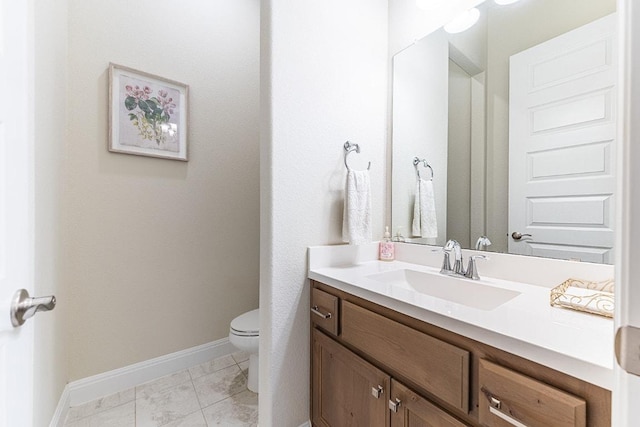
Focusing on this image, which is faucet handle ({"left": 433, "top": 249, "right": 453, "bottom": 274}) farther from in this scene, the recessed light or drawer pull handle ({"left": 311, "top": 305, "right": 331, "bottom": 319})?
the recessed light

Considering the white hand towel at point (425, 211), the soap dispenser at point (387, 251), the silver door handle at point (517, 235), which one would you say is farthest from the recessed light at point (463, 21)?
the soap dispenser at point (387, 251)

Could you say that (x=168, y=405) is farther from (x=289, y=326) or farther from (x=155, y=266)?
(x=289, y=326)

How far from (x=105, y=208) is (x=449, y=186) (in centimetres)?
193

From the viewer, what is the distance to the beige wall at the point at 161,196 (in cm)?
157

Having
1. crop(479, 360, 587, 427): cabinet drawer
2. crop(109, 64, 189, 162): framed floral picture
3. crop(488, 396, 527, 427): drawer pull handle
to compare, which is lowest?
crop(488, 396, 527, 427): drawer pull handle

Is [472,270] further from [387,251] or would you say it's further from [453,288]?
[387,251]

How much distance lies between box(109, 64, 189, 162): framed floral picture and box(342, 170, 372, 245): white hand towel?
1226 millimetres

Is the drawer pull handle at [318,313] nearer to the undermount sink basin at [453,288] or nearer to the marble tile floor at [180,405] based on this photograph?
the undermount sink basin at [453,288]

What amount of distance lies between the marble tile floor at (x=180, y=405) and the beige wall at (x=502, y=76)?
1540 mm

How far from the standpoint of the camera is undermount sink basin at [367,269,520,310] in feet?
3.37

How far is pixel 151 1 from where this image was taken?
1754 millimetres

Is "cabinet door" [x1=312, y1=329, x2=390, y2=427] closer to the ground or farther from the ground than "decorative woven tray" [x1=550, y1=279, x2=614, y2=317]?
closer to the ground

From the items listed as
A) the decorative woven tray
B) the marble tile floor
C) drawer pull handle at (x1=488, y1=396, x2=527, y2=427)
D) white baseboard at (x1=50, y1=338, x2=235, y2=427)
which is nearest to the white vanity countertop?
the decorative woven tray

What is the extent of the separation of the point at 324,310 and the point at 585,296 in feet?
2.81
